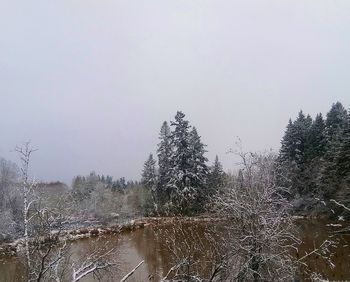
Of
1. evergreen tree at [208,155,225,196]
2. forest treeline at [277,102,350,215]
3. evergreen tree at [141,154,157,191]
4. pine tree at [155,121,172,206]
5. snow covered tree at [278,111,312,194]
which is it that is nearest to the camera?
forest treeline at [277,102,350,215]

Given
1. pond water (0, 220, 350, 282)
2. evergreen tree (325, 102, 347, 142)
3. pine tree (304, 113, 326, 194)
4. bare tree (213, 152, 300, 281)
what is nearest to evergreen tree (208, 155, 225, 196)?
pine tree (304, 113, 326, 194)

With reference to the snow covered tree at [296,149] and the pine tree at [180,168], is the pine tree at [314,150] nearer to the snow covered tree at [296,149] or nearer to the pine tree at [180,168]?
the snow covered tree at [296,149]

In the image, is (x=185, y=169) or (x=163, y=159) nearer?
(x=185, y=169)

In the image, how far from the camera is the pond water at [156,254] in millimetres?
11367

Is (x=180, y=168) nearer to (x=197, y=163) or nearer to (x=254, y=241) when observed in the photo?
(x=197, y=163)

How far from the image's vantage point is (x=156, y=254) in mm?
18344

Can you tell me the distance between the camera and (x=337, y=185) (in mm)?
27531

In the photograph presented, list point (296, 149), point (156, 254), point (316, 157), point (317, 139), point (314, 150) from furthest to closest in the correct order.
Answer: point (296, 149) < point (317, 139) < point (314, 150) < point (316, 157) < point (156, 254)

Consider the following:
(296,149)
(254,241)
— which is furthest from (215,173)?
(254,241)

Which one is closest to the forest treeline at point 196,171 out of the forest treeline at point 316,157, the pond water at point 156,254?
the forest treeline at point 316,157

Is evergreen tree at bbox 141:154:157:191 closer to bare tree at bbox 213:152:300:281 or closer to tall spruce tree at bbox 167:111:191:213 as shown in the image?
tall spruce tree at bbox 167:111:191:213

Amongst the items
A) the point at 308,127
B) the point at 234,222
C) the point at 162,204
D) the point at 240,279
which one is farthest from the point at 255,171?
the point at 308,127

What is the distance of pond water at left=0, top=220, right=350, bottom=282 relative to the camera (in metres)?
11.4

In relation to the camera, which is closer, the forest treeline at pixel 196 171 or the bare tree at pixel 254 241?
the bare tree at pixel 254 241
